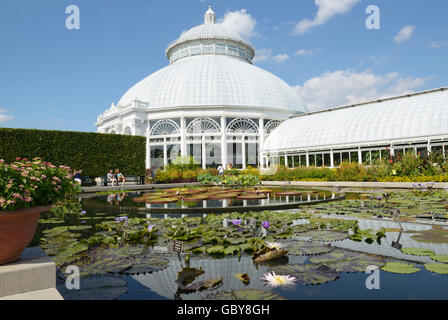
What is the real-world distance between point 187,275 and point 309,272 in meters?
1.37

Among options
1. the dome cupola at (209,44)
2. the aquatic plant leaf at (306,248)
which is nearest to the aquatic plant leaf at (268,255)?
the aquatic plant leaf at (306,248)

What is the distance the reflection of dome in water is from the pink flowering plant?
137 centimetres

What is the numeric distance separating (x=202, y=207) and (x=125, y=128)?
37099mm

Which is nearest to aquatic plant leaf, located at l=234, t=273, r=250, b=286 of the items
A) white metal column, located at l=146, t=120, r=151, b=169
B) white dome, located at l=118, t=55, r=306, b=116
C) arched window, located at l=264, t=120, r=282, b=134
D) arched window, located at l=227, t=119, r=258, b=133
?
white dome, located at l=118, t=55, r=306, b=116

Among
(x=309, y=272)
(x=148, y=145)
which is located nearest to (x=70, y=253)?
(x=309, y=272)

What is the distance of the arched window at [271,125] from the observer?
136 ft

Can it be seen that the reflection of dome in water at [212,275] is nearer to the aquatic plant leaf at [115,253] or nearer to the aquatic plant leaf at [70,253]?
the aquatic plant leaf at [115,253]

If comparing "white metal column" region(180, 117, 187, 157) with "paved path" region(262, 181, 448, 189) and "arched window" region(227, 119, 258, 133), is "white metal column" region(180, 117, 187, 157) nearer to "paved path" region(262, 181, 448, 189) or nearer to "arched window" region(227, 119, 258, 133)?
"arched window" region(227, 119, 258, 133)

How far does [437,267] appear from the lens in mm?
3209

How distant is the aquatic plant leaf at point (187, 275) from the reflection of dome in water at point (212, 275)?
0.05 metres

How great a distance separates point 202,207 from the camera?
8211mm

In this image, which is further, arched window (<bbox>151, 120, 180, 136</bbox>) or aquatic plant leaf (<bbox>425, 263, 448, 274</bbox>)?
arched window (<bbox>151, 120, 180, 136</bbox>)

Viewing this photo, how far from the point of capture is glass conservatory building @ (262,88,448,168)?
83.7 ft

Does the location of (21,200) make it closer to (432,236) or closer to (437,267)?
(437,267)
